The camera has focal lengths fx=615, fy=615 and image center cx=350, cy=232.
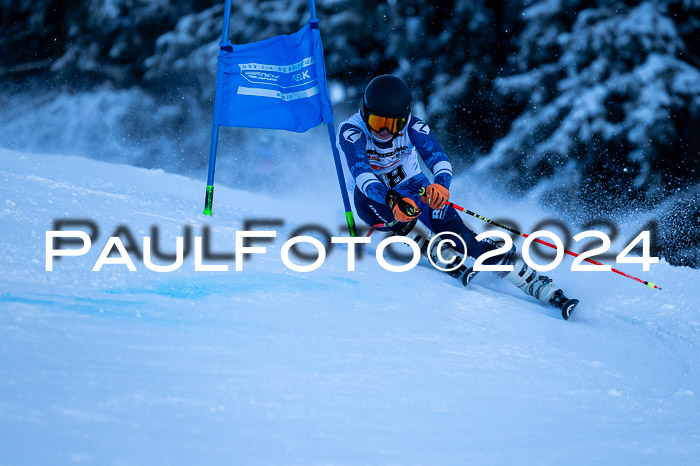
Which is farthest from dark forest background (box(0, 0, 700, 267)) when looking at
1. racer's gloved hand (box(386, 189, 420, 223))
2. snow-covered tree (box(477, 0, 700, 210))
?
racer's gloved hand (box(386, 189, 420, 223))

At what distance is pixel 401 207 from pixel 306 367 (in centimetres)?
176

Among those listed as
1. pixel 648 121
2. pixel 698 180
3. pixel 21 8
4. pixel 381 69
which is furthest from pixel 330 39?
pixel 21 8

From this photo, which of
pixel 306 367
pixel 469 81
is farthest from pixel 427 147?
pixel 469 81

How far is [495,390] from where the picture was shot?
83.8 inches

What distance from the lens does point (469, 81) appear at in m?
7.57

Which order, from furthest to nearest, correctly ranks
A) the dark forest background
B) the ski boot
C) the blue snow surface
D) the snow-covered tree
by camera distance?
the dark forest background → the snow-covered tree → the ski boot → the blue snow surface

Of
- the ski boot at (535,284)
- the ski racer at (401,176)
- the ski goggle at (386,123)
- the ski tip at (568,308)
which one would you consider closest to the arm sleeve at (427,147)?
the ski racer at (401,176)

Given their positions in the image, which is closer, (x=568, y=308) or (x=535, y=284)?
(x=568, y=308)

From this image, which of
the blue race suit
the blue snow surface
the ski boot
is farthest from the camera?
the blue race suit

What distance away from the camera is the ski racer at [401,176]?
362 centimetres

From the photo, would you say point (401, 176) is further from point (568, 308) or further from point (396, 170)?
point (568, 308)

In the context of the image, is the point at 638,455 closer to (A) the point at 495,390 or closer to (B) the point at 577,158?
(A) the point at 495,390

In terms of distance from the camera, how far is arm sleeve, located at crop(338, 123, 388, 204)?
3.82m

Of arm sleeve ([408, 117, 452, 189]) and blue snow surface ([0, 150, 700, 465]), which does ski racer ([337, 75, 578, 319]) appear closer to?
arm sleeve ([408, 117, 452, 189])
